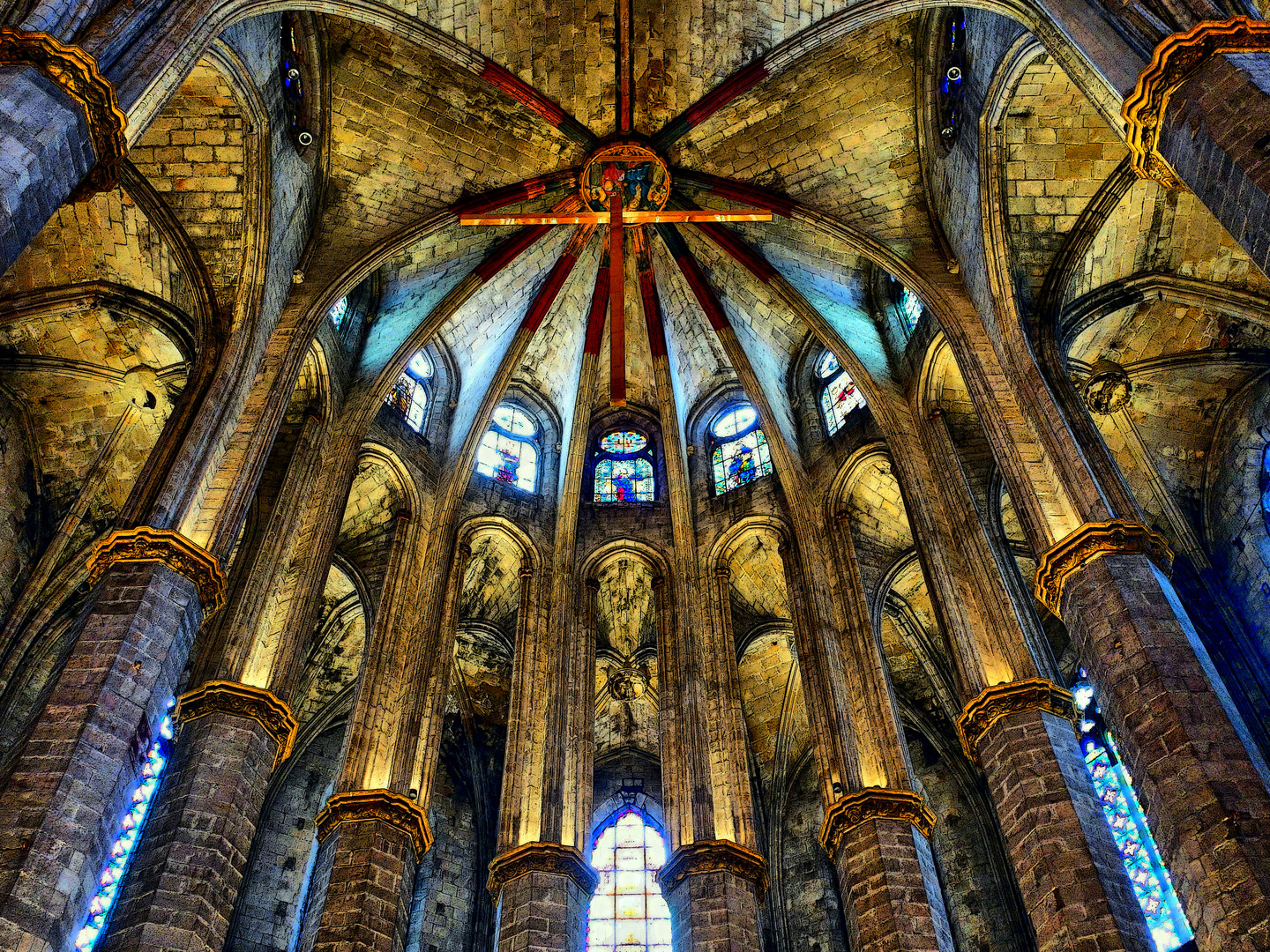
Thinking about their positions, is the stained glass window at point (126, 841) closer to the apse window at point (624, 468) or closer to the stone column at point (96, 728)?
the stone column at point (96, 728)

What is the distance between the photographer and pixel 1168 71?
376 inches

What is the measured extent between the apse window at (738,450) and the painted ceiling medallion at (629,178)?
3994 millimetres

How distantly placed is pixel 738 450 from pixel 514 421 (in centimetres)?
409

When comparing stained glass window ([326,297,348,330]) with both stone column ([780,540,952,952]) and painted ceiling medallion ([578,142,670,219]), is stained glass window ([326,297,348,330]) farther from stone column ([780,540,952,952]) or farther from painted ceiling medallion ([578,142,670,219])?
stone column ([780,540,952,952])

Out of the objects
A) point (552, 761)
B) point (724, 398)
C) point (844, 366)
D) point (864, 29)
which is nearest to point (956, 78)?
point (864, 29)

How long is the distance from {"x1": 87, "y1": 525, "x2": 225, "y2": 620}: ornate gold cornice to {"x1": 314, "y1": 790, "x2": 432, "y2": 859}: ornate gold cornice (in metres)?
2.87

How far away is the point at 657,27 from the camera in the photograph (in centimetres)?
1786

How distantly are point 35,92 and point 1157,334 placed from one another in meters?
14.6

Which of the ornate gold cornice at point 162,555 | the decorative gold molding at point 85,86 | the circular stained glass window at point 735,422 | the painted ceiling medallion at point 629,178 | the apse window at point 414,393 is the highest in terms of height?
the painted ceiling medallion at point 629,178

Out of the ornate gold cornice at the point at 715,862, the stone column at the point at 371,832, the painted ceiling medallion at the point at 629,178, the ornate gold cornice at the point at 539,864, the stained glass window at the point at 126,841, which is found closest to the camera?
the stone column at the point at 371,832

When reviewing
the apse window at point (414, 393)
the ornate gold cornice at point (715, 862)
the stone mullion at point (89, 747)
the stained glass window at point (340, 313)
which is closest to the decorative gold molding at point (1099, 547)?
the ornate gold cornice at point (715, 862)

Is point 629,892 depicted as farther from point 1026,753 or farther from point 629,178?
point 629,178

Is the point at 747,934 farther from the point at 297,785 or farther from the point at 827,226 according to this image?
the point at 827,226

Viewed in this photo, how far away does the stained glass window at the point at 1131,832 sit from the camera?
1433 cm
